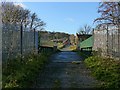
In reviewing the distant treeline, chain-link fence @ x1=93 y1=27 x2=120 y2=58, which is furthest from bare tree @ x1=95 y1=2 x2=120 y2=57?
the distant treeline

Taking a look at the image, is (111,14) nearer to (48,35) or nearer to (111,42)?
(111,42)

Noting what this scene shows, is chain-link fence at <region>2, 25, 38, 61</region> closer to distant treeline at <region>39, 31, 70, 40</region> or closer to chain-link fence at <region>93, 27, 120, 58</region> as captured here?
chain-link fence at <region>93, 27, 120, 58</region>

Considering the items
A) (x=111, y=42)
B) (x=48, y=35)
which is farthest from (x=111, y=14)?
(x=48, y=35)

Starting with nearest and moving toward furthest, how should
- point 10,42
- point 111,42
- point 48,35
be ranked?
point 10,42, point 111,42, point 48,35

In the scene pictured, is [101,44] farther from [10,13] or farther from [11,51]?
[10,13]

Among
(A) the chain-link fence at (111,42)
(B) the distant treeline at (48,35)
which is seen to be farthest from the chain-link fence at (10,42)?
(B) the distant treeline at (48,35)

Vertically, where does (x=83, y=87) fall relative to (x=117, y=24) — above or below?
below

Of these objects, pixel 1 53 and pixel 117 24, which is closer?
pixel 1 53

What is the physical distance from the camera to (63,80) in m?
10.4

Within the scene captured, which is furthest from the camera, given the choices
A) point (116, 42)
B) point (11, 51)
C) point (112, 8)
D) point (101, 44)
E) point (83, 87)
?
point (101, 44)

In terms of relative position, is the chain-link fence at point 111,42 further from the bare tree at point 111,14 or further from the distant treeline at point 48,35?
the distant treeline at point 48,35

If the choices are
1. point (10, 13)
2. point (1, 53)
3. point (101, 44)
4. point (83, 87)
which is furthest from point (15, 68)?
point (10, 13)

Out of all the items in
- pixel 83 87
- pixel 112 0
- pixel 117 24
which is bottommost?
pixel 83 87

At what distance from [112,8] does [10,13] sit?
21434 mm
